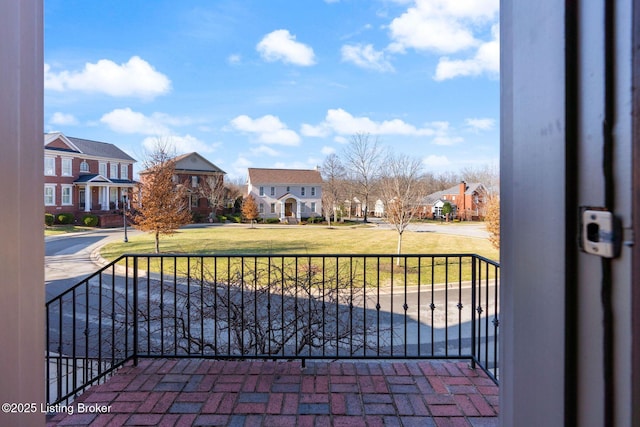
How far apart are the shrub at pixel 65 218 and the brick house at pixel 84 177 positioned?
0.43 meters

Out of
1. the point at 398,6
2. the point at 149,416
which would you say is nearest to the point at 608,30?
the point at 149,416

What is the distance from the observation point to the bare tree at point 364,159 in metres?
18.6

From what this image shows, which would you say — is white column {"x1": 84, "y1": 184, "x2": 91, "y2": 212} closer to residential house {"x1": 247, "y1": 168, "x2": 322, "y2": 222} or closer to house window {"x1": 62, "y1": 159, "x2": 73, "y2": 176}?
house window {"x1": 62, "y1": 159, "x2": 73, "y2": 176}

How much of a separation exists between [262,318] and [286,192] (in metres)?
25.5

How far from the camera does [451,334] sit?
504cm

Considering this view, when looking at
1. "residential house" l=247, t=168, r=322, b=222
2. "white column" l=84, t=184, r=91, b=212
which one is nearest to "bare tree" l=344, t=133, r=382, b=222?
"residential house" l=247, t=168, r=322, b=222

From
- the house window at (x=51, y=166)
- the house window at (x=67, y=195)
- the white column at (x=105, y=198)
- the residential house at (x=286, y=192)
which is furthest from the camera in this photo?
the residential house at (x=286, y=192)

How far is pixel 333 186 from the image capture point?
26.7 m

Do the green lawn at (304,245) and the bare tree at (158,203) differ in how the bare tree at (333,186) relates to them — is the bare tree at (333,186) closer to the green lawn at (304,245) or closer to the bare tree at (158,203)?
the green lawn at (304,245)

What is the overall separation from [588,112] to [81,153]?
27.5 metres

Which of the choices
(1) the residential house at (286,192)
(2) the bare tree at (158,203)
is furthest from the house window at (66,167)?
(2) the bare tree at (158,203)

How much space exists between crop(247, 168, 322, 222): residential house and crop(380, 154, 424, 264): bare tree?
Result: 16.2 metres

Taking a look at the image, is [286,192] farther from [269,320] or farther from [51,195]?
[269,320]

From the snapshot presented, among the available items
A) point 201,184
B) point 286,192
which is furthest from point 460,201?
point 201,184
